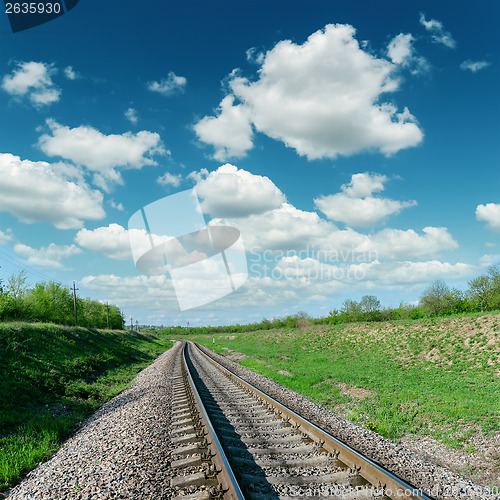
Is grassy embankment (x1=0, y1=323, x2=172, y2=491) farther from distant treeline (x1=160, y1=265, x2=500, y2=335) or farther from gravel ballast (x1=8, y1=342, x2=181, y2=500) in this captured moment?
distant treeline (x1=160, y1=265, x2=500, y2=335)

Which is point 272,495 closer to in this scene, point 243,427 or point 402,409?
point 243,427

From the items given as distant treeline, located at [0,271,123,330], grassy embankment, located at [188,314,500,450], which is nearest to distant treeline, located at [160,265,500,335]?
grassy embankment, located at [188,314,500,450]

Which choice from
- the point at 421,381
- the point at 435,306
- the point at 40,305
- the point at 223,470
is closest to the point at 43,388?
the point at 223,470

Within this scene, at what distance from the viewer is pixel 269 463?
16.9ft

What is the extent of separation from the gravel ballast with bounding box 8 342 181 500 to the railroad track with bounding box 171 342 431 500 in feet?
1.01

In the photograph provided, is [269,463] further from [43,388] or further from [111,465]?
[43,388]

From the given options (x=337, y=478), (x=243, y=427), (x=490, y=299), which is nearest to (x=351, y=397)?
(x=243, y=427)

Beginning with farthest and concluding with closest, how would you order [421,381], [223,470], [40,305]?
[40,305] < [421,381] < [223,470]

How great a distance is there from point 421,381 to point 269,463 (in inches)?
505

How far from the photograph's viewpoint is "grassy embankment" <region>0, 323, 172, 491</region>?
7008mm

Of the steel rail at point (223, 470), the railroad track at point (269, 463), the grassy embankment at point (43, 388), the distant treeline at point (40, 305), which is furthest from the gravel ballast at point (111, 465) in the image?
the distant treeline at point (40, 305)

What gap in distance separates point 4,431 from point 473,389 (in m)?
15.9

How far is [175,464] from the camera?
5.09m

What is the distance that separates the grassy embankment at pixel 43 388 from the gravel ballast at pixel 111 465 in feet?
2.05
